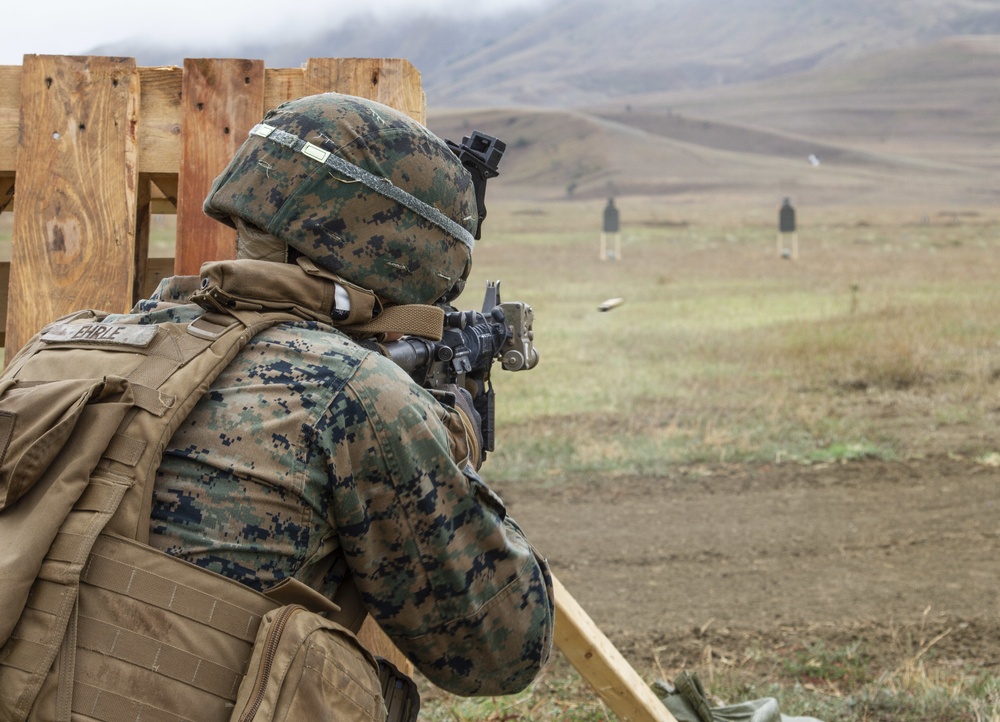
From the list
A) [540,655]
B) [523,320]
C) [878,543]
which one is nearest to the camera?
[540,655]

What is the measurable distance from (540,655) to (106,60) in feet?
6.66

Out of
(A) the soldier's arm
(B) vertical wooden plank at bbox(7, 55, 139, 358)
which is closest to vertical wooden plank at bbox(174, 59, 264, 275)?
(B) vertical wooden plank at bbox(7, 55, 139, 358)

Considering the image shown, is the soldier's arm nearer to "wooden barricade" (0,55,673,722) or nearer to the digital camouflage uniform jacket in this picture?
the digital camouflage uniform jacket

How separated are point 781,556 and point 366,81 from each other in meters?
3.82

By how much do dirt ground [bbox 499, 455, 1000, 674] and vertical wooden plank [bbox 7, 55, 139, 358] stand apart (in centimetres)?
251

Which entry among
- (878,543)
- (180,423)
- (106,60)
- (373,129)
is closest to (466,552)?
(180,423)

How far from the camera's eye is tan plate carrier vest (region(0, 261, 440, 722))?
151cm

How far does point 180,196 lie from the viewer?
2.81 m

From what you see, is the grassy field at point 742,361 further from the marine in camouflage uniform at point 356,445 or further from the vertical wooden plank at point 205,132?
the marine in camouflage uniform at point 356,445

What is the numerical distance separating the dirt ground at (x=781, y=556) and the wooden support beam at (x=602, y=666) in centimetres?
104

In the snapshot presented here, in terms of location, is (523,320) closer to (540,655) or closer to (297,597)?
(540,655)

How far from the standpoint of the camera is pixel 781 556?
5.61 metres

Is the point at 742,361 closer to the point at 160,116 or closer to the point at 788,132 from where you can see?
the point at 160,116

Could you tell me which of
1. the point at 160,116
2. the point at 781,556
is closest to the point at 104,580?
the point at 160,116
